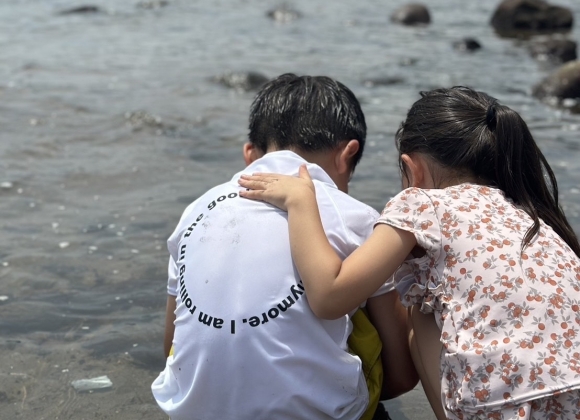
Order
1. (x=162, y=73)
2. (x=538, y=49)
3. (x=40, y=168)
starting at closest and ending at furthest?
(x=40, y=168) < (x=162, y=73) < (x=538, y=49)

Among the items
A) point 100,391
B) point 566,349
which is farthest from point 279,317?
point 100,391

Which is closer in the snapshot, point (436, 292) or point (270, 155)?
point (436, 292)

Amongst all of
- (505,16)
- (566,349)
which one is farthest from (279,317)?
(505,16)

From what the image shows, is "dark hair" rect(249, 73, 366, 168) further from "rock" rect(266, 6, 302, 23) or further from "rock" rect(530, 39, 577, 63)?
"rock" rect(266, 6, 302, 23)

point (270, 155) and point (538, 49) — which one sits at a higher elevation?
point (270, 155)

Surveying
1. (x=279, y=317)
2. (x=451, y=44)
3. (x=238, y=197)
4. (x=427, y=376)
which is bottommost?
(x=451, y=44)

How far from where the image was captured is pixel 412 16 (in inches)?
637

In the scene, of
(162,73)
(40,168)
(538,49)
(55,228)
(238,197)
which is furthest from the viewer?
(538,49)

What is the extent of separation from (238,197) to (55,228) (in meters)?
2.81

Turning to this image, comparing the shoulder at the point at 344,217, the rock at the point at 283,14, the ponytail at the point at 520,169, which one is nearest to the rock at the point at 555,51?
the rock at the point at 283,14

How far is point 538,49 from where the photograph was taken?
13.1m

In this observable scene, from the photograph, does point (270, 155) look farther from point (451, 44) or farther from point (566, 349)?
point (451, 44)

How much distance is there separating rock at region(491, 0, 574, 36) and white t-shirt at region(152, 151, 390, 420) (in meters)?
14.7

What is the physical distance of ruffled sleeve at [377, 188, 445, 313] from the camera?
7.93 ft
